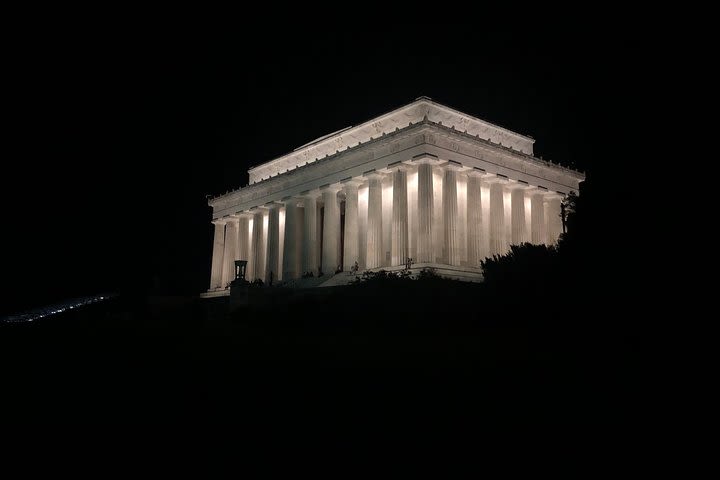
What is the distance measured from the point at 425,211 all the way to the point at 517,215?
10.3 meters

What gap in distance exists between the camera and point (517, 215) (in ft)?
159

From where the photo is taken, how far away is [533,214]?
50.1 m

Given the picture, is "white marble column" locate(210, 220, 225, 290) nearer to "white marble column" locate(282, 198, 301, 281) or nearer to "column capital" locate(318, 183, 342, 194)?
"white marble column" locate(282, 198, 301, 281)

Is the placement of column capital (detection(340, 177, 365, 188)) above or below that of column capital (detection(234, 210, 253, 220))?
above

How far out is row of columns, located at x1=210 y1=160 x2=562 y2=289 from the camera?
4275 centimetres

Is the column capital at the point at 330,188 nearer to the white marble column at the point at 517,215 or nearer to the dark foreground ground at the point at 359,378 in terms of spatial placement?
the white marble column at the point at 517,215

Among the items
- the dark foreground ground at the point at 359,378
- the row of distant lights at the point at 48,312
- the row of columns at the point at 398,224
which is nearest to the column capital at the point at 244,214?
the row of columns at the point at 398,224

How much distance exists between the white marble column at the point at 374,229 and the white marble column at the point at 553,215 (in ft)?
50.8

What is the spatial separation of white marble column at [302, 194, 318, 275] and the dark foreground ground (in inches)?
1075

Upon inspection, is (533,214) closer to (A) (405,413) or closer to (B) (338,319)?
(B) (338,319)

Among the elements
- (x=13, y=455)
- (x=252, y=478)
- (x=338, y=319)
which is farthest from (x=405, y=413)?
(x=338, y=319)

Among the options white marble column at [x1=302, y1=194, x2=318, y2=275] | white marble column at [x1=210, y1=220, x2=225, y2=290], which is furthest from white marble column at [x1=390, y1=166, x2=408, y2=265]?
white marble column at [x1=210, y1=220, x2=225, y2=290]

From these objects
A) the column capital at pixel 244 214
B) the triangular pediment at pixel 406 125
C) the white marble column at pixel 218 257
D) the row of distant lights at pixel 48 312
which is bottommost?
the row of distant lights at pixel 48 312

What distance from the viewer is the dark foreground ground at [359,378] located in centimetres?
998
